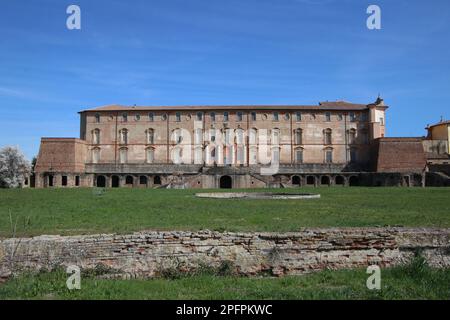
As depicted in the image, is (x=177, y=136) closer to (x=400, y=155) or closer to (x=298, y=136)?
(x=298, y=136)

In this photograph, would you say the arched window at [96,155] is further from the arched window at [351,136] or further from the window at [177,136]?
the arched window at [351,136]

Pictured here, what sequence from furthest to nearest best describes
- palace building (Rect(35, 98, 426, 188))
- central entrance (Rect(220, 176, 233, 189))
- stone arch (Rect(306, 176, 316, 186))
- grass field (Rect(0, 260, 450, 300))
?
palace building (Rect(35, 98, 426, 188)), stone arch (Rect(306, 176, 316, 186)), central entrance (Rect(220, 176, 233, 189)), grass field (Rect(0, 260, 450, 300))

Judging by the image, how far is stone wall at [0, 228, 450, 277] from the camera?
841 cm

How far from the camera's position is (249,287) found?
295 inches

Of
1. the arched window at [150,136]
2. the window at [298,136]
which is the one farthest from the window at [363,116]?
the arched window at [150,136]

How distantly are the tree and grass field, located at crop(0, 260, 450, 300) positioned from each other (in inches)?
2211

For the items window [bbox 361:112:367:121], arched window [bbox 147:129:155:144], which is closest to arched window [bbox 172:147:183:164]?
arched window [bbox 147:129:155:144]

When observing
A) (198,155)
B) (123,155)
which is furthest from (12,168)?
(198,155)

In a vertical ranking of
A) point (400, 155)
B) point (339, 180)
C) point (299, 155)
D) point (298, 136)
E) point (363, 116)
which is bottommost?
point (339, 180)

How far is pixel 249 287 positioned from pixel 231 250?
1418mm

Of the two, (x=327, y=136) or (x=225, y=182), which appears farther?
(x=327, y=136)

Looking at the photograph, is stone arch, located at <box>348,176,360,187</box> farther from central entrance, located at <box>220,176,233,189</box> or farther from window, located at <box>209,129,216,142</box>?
window, located at <box>209,129,216,142</box>

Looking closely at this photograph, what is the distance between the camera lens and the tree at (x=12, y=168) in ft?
190
